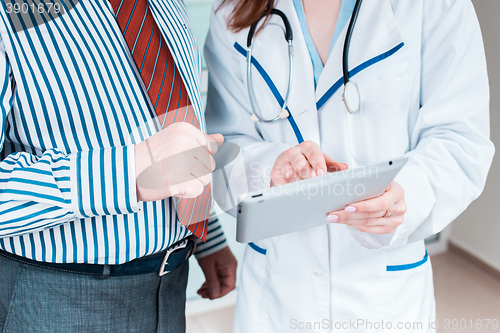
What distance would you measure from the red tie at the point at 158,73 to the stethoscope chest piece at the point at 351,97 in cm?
31

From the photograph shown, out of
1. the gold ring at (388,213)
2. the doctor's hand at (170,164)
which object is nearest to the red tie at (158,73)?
the doctor's hand at (170,164)

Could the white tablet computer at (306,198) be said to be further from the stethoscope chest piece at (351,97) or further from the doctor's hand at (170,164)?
the stethoscope chest piece at (351,97)

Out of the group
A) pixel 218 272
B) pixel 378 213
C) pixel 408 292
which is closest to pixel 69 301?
pixel 218 272

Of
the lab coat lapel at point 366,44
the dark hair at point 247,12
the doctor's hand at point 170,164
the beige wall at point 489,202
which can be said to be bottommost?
the beige wall at point 489,202

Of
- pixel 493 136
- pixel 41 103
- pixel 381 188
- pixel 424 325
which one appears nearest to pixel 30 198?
pixel 41 103

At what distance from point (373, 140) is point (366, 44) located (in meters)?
0.20

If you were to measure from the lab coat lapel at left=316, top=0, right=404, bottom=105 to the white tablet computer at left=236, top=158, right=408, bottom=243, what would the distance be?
0.29 metres

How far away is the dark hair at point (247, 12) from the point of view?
0.94 metres

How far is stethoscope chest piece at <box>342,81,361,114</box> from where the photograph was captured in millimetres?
811

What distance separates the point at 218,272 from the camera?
3.57 feet

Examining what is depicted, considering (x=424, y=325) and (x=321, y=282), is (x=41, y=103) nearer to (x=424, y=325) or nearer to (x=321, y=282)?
(x=321, y=282)

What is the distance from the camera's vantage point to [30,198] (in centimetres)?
59

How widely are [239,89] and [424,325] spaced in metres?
0.70

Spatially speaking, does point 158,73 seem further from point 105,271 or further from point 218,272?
point 218,272
